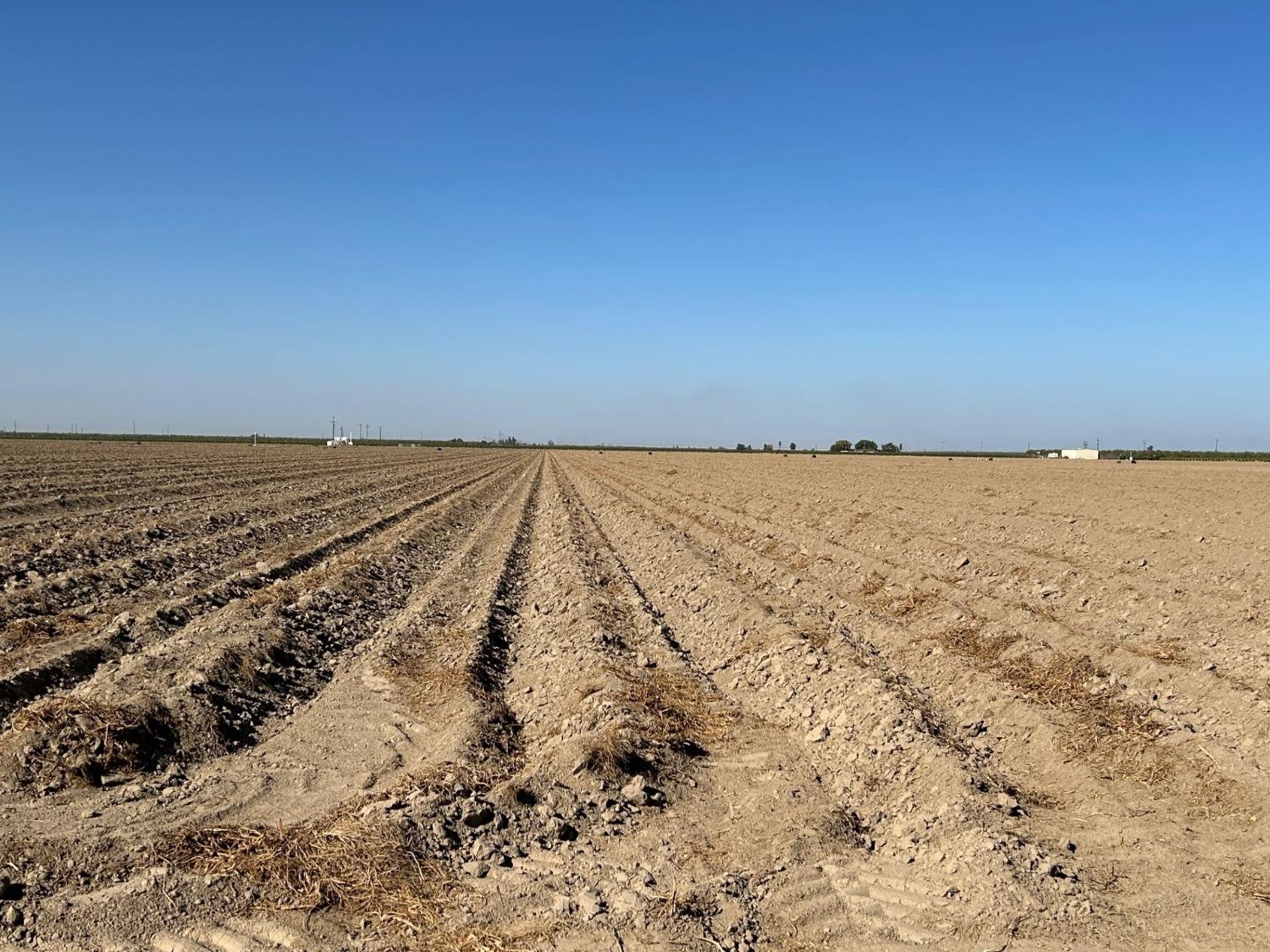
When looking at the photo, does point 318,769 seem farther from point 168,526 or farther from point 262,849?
point 168,526

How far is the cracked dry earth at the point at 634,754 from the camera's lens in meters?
3.95

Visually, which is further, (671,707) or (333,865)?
(671,707)

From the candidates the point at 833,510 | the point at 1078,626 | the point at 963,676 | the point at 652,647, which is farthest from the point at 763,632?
the point at 833,510

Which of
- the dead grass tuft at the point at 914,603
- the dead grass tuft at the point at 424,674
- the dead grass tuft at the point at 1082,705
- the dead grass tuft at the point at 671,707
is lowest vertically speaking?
the dead grass tuft at the point at 424,674

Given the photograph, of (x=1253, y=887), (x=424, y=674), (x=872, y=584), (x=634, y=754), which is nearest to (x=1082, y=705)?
(x=1253, y=887)

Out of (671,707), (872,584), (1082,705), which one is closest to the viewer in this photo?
(1082,705)

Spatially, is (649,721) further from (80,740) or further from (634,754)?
(80,740)

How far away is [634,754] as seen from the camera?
5699mm

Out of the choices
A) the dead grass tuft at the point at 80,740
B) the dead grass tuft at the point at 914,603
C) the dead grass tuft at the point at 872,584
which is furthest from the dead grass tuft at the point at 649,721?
the dead grass tuft at the point at 872,584

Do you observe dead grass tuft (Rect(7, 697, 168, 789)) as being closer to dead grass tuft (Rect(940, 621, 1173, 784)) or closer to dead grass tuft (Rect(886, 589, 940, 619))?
dead grass tuft (Rect(940, 621, 1173, 784))

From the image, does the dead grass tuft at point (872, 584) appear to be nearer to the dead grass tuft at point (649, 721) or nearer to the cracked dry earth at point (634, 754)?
the cracked dry earth at point (634, 754)

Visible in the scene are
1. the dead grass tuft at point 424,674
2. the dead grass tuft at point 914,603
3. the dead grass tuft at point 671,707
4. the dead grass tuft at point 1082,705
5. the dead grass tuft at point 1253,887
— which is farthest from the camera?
the dead grass tuft at point 914,603

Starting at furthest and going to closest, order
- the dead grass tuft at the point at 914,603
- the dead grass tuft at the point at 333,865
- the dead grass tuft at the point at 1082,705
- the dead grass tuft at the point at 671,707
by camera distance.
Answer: the dead grass tuft at the point at 914,603, the dead grass tuft at the point at 671,707, the dead grass tuft at the point at 1082,705, the dead grass tuft at the point at 333,865

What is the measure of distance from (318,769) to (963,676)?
5.17 meters
